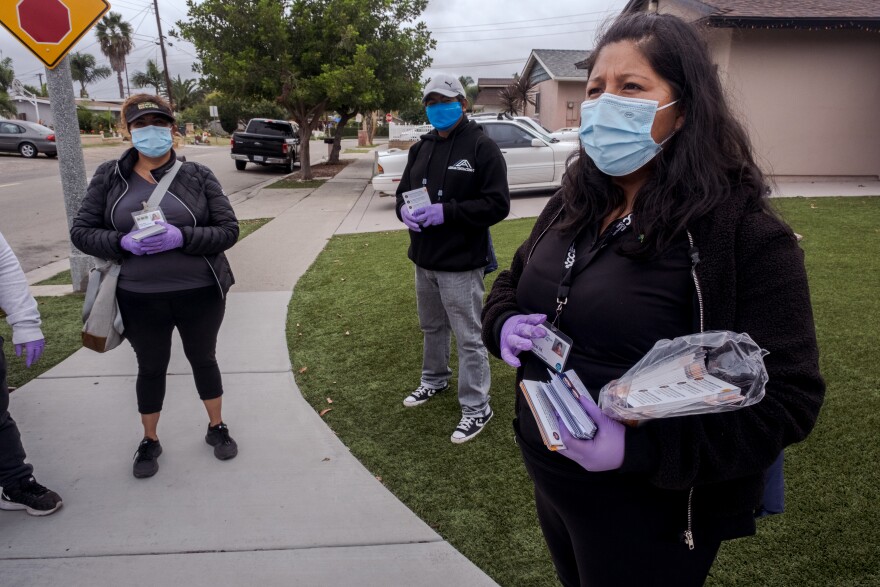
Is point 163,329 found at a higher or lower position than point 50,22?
lower

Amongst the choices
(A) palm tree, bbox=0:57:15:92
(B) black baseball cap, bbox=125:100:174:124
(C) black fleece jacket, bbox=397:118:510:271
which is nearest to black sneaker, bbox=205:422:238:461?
(C) black fleece jacket, bbox=397:118:510:271

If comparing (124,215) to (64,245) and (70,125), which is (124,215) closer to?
(70,125)

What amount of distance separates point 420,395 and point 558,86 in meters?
24.5

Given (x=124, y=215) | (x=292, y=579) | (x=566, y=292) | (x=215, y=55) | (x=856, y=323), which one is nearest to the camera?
(x=566, y=292)

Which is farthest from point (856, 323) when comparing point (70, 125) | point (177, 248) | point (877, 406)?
point (70, 125)

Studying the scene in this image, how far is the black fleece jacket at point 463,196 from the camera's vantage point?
10.9ft

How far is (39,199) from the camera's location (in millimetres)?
14117

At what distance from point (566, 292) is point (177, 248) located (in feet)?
7.45

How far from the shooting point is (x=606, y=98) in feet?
5.03

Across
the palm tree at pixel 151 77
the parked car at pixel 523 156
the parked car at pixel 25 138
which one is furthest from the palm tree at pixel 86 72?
the parked car at pixel 523 156

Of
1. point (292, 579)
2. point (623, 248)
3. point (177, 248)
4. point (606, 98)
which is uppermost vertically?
point (606, 98)

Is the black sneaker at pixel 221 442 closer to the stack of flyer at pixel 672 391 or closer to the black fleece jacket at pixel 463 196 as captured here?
the black fleece jacket at pixel 463 196

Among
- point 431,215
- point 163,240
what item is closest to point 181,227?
point 163,240

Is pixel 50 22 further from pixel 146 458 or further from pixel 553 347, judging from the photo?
pixel 553 347
